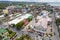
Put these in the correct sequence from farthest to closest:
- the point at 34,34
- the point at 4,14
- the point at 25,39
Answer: the point at 4,14 → the point at 34,34 → the point at 25,39

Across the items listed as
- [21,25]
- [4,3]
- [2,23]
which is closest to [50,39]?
[21,25]

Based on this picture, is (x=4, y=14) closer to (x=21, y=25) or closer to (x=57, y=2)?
(x=21, y=25)

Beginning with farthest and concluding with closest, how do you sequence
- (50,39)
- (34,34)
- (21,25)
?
1. (21,25)
2. (34,34)
3. (50,39)

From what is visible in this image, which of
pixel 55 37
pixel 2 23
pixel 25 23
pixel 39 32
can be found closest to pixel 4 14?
pixel 2 23

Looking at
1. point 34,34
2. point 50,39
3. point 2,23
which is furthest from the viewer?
point 2,23

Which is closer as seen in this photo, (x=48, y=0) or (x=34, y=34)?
(x=34, y=34)

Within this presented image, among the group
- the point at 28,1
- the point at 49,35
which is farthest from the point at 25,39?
the point at 28,1

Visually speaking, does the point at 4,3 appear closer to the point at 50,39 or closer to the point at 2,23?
the point at 2,23

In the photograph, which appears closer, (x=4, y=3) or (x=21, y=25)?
(x=21, y=25)

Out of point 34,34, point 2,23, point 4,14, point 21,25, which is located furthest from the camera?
point 4,14
